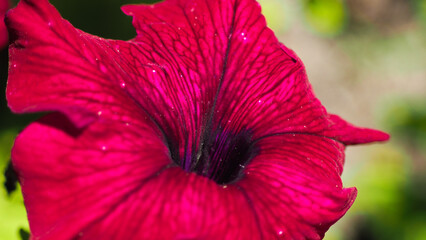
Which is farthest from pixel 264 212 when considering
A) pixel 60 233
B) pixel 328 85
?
pixel 328 85

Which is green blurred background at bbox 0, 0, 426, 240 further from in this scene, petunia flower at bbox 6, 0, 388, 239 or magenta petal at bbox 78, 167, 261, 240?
magenta petal at bbox 78, 167, 261, 240

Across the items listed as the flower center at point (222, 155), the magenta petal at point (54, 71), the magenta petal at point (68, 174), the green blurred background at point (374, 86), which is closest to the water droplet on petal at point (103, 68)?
the magenta petal at point (54, 71)

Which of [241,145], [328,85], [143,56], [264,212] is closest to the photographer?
[264,212]

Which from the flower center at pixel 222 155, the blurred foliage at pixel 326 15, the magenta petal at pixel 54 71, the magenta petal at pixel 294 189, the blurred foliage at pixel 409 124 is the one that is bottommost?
the blurred foliage at pixel 409 124

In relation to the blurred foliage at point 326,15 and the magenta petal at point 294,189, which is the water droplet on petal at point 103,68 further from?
the blurred foliage at point 326,15

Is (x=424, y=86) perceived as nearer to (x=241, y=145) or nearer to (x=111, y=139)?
(x=241, y=145)

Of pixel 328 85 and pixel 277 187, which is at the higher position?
pixel 277 187

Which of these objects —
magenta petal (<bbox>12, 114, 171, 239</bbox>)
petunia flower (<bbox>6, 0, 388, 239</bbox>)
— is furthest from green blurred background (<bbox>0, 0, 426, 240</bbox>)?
magenta petal (<bbox>12, 114, 171, 239</bbox>)

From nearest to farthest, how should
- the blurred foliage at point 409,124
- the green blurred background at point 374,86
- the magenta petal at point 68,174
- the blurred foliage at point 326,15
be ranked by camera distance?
the magenta petal at point 68,174, the green blurred background at point 374,86, the blurred foliage at point 409,124, the blurred foliage at point 326,15
